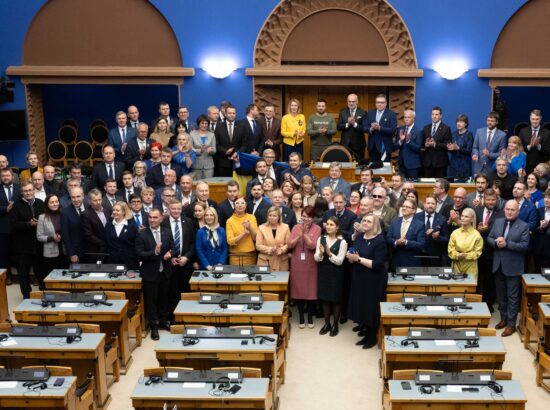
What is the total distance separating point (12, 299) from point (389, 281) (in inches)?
199

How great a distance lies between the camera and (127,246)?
9.65 metres

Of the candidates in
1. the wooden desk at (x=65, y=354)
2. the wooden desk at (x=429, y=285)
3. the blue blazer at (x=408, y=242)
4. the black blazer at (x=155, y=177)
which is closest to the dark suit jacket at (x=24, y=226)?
the black blazer at (x=155, y=177)

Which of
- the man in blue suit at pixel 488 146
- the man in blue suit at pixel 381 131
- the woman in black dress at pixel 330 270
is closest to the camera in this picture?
the woman in black dress at pixel 330 270

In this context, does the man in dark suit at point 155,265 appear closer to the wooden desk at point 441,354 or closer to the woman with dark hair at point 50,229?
the woman with dark hair at point 50,229

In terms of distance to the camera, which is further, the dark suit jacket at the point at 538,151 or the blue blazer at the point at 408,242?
the dark suit jacket at the point at 538,151

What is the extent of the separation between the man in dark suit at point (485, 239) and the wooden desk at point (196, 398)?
3.99m

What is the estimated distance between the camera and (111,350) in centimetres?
829

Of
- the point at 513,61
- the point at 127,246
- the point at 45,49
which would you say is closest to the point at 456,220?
the point at 127,246

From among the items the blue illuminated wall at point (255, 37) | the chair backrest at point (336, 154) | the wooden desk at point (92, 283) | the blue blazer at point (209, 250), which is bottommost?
the wooden desk at point (92, 283)

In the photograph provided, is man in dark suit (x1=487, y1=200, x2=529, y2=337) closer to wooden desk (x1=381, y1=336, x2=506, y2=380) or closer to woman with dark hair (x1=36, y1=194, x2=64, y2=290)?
wooden desk (x1=381, y1=336, x2=506, y2=380)

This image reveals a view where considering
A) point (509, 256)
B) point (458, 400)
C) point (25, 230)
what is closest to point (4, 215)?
point (25, 230)

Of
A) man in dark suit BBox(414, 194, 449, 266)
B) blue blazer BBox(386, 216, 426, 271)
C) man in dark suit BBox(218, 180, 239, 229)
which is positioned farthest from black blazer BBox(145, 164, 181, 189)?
man in dark suit BBox(414, 194, 449, 266)

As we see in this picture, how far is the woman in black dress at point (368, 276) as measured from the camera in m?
8.89

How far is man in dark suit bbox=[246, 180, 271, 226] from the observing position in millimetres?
10008
